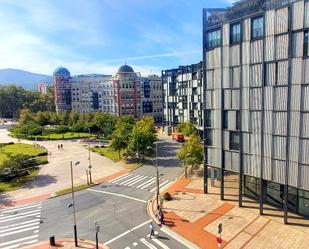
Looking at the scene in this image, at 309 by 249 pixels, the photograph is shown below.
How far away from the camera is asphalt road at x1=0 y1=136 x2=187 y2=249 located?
33.2m

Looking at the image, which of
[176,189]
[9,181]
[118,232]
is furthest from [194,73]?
[118,232]

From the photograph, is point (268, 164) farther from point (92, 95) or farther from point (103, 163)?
point (92, 95)

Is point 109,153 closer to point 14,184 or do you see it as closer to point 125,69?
point 14,184

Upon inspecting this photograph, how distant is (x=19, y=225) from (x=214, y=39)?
35.3 m

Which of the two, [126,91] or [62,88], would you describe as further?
[62,88]

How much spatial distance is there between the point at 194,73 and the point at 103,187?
5296 cm

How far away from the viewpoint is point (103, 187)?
2031 inches

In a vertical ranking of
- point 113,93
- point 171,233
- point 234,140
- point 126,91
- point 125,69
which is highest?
point 125,69

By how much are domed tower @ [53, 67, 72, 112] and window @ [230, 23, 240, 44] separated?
131388 millimetres

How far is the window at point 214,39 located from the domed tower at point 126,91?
94990mm

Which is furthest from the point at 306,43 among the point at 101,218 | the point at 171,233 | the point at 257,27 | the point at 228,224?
the point at 101,218

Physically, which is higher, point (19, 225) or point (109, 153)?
point (109, 153)

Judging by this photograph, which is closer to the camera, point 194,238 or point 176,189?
point 194,238

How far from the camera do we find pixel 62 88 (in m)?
157
